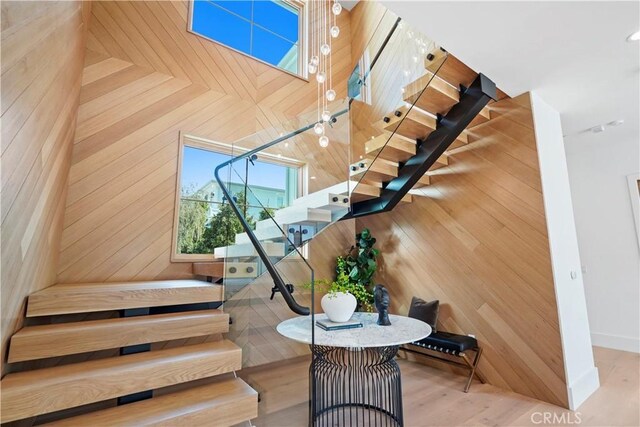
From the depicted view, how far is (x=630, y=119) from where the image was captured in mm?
3523

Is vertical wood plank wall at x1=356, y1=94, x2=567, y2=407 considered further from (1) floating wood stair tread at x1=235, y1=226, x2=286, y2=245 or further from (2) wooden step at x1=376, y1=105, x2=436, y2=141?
(1) floating wood stair tread at x1=235, y1=226, x2=286, y2=245

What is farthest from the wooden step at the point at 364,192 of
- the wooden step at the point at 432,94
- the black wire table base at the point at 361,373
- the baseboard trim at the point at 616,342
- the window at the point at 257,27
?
the baseboard trim at the point at 616,342

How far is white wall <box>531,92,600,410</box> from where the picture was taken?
2648 millimetres

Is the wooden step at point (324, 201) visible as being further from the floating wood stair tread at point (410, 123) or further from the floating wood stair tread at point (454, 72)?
the floating wood stair tread at point (454, 72)

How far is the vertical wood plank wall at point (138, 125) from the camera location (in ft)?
10.0

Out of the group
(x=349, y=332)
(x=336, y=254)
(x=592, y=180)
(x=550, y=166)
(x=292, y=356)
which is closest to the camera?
(x=349, y=332)

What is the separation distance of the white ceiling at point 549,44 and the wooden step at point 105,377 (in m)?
2.66

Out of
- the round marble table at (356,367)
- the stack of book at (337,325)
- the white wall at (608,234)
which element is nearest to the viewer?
the round marble table at (356,367)

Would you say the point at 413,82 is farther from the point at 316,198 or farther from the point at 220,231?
the point at 220,231

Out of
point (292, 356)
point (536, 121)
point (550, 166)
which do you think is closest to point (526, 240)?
point (550, 166)

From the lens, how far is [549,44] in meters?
2.30

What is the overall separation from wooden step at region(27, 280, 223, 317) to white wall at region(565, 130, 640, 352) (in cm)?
518

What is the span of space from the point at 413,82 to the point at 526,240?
192 centimetres

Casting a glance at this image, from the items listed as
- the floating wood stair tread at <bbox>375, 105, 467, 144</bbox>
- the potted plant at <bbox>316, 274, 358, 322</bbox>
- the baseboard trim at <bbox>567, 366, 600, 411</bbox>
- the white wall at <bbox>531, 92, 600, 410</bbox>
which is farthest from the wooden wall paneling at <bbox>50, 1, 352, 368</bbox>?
the baseboard trim at <bbox>567, 366, 600, 411</bbox>
